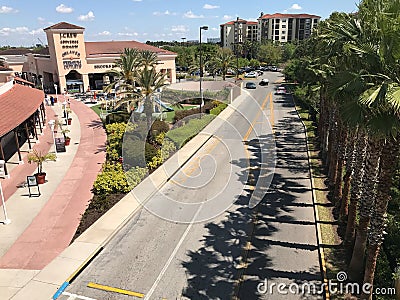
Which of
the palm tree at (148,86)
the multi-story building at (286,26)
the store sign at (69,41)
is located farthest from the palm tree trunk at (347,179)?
the multi-story building at (286,26)

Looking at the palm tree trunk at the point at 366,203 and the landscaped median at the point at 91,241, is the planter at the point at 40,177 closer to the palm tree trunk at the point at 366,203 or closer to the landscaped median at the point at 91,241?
the landscaped median at the point at 91,241

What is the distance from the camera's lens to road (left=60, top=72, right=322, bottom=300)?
1112 cm

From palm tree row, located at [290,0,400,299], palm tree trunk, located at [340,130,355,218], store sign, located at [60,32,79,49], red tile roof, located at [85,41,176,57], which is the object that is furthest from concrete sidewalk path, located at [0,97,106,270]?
red tile roof, located at [85,41,176,57]

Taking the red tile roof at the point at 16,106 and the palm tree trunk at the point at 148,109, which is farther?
the palm tree trunk at the point at 148,109

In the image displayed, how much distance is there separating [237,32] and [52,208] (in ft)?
448

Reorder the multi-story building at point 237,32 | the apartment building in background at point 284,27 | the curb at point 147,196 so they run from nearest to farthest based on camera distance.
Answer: the curb at point 147,196 → the apartment building in background at point 284,27 → the multi-story building at point 237,32

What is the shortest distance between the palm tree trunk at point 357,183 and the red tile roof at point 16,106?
1797 cm

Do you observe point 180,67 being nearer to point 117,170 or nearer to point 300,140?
point 300,140

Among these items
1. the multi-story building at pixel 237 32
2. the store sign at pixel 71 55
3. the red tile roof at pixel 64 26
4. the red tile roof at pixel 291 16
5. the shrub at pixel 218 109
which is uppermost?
the red tile roof at pixel 291 16

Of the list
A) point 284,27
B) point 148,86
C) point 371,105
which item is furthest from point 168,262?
point 284,27

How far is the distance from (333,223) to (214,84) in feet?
147

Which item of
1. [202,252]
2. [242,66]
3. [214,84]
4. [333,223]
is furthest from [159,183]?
[242,66]

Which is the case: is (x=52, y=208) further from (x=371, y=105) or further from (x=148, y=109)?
(x=371, y=105)

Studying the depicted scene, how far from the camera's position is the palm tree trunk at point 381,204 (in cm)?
895
